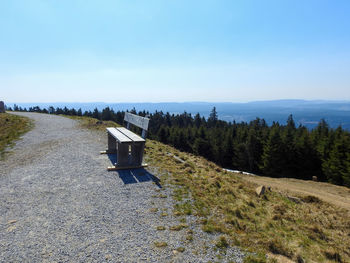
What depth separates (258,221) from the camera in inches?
223

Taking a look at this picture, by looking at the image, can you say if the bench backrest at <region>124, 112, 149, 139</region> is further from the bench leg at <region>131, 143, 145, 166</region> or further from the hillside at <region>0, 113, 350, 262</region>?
the hillside at <region>0, 113, 350, 262</region>

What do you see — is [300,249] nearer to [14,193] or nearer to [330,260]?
[330,260]

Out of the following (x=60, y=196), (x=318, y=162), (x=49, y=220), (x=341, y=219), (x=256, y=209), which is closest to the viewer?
(x=49, y=220)

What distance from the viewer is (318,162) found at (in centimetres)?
4044

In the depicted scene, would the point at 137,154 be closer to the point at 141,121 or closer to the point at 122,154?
the point at 122,154

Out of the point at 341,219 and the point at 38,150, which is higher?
the point at 38,150

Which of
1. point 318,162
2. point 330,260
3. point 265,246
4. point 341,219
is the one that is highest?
point 265,246

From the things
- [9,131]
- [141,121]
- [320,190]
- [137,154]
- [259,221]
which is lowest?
[320,190]

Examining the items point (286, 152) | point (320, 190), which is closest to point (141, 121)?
point (320, 190)

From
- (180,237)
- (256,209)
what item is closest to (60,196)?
(180,237)

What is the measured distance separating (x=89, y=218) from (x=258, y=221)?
15.0 feet

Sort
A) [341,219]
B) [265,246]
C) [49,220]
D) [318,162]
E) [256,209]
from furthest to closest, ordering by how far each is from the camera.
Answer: [318,162], [341,219], [256,209], [49,220], [265,246]

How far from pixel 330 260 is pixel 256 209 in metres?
2.20

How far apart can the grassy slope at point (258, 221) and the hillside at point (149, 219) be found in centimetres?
3
